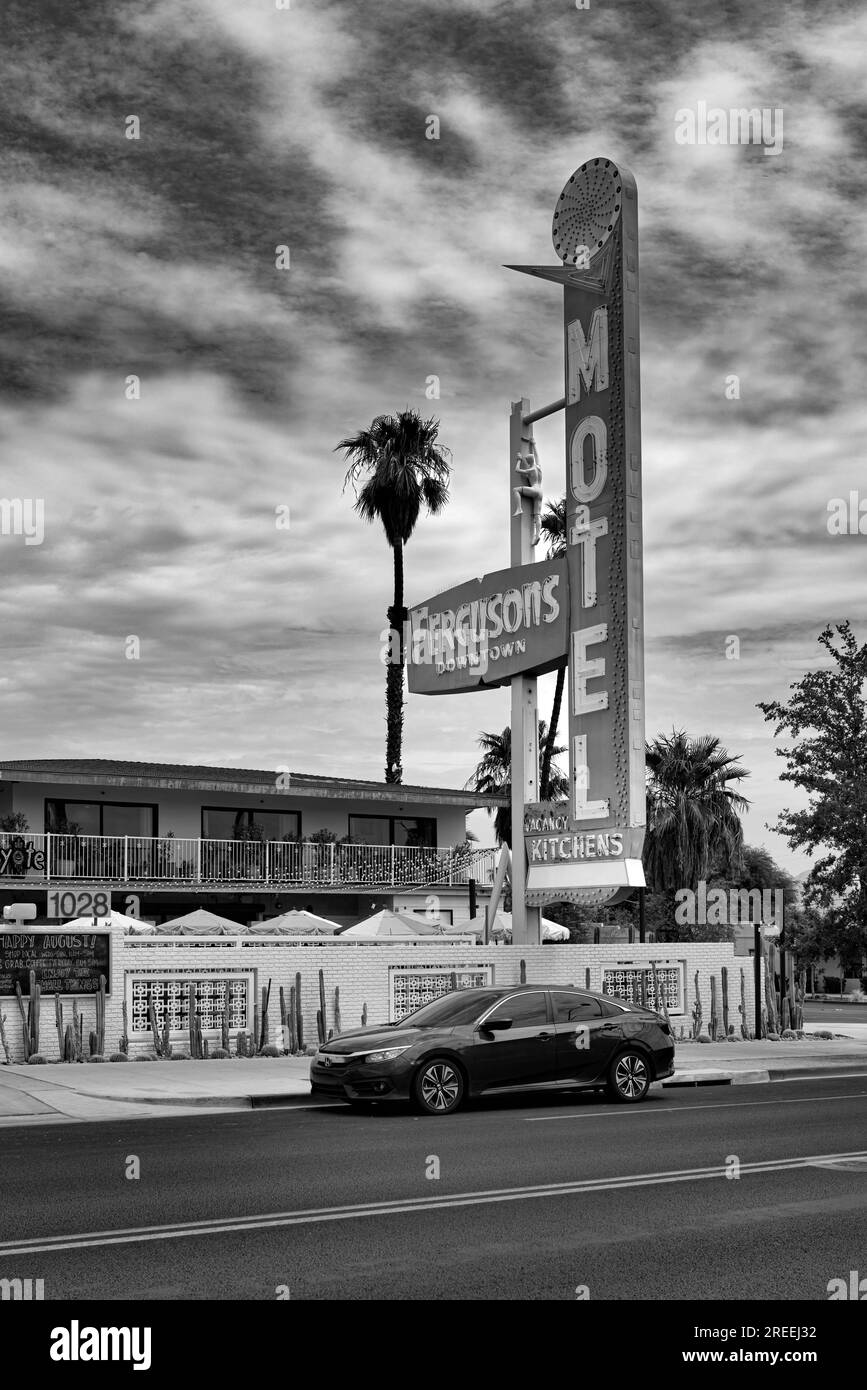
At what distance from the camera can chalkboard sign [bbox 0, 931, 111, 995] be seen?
22.6 metres

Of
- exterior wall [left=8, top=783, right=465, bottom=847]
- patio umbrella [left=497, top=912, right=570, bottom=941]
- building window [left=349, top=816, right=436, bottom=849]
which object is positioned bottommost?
patio umbrella [left=497, top=912, right=570, bottom=941]

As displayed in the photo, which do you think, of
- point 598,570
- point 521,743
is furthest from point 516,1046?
point 521,743

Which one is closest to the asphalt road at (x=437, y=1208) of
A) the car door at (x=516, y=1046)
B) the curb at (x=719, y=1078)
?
the car door at (x=516, y=1046)

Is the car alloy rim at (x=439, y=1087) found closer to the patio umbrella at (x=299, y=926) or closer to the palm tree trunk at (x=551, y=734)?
the patio umbrella at (x=299, y=926)

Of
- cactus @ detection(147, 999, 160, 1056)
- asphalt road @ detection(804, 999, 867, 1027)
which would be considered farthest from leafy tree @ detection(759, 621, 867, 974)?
cactus @ detection(147, 999, 160, 1056)

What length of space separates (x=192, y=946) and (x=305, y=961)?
1.90 meters

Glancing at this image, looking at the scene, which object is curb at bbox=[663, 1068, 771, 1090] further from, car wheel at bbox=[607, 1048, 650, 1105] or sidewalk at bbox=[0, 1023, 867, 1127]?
car wheel at bbox=[607, 1048, 650, 1105]

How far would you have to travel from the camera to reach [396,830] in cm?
4616

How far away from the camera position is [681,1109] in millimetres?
17562

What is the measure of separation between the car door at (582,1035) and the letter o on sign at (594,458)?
1072 centimetres

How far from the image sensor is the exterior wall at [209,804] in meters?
39.7

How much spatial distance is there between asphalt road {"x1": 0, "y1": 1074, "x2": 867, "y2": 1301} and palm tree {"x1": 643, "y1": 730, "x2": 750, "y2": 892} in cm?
3755

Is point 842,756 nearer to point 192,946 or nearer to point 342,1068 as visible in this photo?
point 192,946
